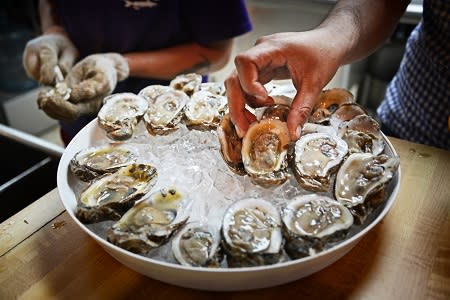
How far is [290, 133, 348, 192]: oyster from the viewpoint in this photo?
2.36 feet

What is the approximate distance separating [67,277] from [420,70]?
3.17ft

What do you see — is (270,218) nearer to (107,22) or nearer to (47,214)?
(47,214)

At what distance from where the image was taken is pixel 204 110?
3.02 feet

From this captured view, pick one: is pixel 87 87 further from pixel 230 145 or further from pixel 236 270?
pixel 236 270

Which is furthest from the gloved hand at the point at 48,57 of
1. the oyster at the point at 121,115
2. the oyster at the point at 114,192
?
the oyster at the point at 114,192

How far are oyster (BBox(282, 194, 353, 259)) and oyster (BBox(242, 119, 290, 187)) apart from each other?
0.26 feet

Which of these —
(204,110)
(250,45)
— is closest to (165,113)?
(204,110)

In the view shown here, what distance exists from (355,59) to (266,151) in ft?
1.32

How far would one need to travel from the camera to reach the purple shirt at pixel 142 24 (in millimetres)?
1276

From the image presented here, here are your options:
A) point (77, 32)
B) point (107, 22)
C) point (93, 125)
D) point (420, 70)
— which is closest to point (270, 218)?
point (93, 125)

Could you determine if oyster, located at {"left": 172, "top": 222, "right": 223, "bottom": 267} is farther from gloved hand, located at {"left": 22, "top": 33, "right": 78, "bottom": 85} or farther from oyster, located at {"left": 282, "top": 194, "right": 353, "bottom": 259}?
gloved hand, located at {"left": 22, "top": 33, "right": 78, "bottom": 85}

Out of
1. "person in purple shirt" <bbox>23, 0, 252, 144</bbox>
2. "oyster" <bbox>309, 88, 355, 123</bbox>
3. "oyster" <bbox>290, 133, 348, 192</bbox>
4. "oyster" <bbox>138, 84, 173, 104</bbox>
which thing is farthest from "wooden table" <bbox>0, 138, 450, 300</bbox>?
"person in purple shirt" <bbox>23, 0, 252, 144</bbox>

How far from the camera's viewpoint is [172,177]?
30.9 inches

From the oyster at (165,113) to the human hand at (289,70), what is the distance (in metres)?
0.15
